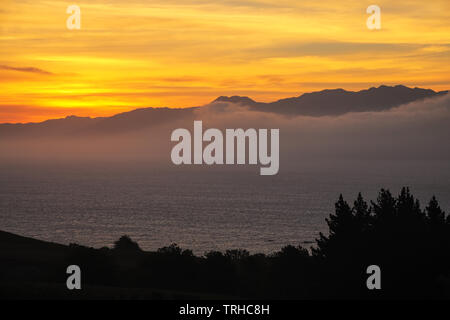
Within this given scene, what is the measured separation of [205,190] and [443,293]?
6681 inches

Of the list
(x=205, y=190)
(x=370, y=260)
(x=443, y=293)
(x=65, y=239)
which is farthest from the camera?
(x=205, y=190)

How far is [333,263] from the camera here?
110ft

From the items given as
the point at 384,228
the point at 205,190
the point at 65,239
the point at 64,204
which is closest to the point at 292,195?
the point at 205,190

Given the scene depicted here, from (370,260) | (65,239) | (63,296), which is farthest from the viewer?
(65,239)

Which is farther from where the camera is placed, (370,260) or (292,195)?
(292,195)

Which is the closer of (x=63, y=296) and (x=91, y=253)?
(x=63, y=296)

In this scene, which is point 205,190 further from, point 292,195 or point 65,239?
point 65,239

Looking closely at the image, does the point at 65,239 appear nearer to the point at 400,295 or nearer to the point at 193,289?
the point at 193,289

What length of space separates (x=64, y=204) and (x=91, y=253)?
12055cm
